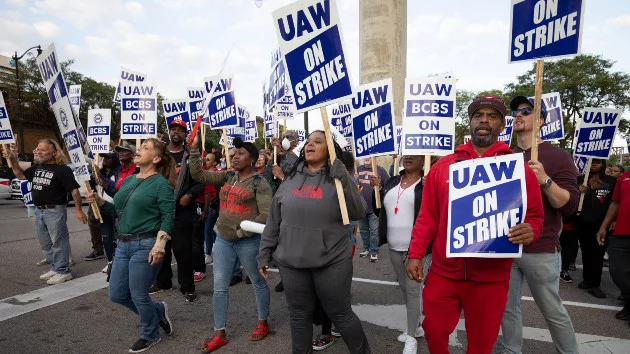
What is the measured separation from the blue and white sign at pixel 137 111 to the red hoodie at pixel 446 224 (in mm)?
6125

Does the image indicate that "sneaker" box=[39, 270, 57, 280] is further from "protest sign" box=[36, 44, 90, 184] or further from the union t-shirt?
"protest sign" box=[36, 44, 90, 184]

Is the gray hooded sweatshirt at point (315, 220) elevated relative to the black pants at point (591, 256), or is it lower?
elevated

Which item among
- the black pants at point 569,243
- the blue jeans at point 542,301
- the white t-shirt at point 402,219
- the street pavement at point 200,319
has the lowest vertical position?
the street pavement at point 200,319

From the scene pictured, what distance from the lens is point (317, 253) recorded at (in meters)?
2.85

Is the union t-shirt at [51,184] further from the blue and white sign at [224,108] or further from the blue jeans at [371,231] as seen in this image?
the blue jeans at [371,231]

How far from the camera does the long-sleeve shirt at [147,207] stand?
3.53 m

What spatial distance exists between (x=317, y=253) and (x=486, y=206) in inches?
48.1

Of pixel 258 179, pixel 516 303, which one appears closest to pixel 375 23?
pixel 258 179

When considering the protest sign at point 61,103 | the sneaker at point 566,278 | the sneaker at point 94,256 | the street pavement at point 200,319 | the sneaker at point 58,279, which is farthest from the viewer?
the sneaker at point 94,256

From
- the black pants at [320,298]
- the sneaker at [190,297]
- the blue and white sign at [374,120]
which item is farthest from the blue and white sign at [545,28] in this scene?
the sneaker at [190,297]

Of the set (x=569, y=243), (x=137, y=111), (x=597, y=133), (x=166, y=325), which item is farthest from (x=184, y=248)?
(x=597, y=133)

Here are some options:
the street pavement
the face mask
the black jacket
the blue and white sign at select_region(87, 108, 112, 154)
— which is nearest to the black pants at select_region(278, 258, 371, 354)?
the street pavement

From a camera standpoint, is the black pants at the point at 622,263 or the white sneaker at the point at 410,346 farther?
the black pants at the point at 622,263

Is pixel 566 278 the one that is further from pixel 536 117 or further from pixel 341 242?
pixel 341 242
